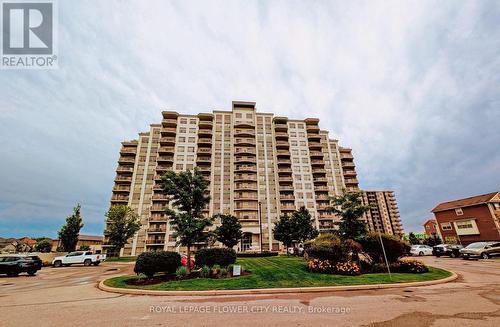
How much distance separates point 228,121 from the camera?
6244cm

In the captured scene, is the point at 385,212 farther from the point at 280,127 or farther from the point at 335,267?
the point at 335,267

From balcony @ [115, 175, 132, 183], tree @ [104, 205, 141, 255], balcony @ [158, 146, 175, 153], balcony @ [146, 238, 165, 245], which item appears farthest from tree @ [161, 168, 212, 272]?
balcony @ [115, 175, 132, 183]

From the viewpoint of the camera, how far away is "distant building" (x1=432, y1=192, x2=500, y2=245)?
36875 mm

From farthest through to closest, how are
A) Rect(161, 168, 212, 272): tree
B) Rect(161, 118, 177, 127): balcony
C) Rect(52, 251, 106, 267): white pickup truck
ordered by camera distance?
Rect(161, 118, 177, 127): balcony < Rect(52, 251, 106, 267): white pickup truck < Rect(161, 168, 212, 272): tree

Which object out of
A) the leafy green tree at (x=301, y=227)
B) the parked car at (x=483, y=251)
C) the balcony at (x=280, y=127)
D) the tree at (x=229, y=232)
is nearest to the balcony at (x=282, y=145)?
the balcony at (x=280, y=127)

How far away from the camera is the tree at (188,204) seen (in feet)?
48.1

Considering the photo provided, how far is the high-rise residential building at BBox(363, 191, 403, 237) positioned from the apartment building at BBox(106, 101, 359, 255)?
77838 mm

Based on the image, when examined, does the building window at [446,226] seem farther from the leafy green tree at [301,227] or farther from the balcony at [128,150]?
the balcony at [128,150]

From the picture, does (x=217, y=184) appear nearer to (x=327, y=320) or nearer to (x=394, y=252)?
(x=394, y=252)

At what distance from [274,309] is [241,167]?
49.1 meters

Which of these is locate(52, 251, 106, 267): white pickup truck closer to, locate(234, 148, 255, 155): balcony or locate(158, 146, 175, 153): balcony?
locate(158, 146, 175, 153): balcony

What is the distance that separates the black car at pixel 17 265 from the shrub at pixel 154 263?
46.7ft

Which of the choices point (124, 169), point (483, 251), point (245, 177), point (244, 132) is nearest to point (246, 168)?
point (245, 177)

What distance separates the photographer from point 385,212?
429 feet
